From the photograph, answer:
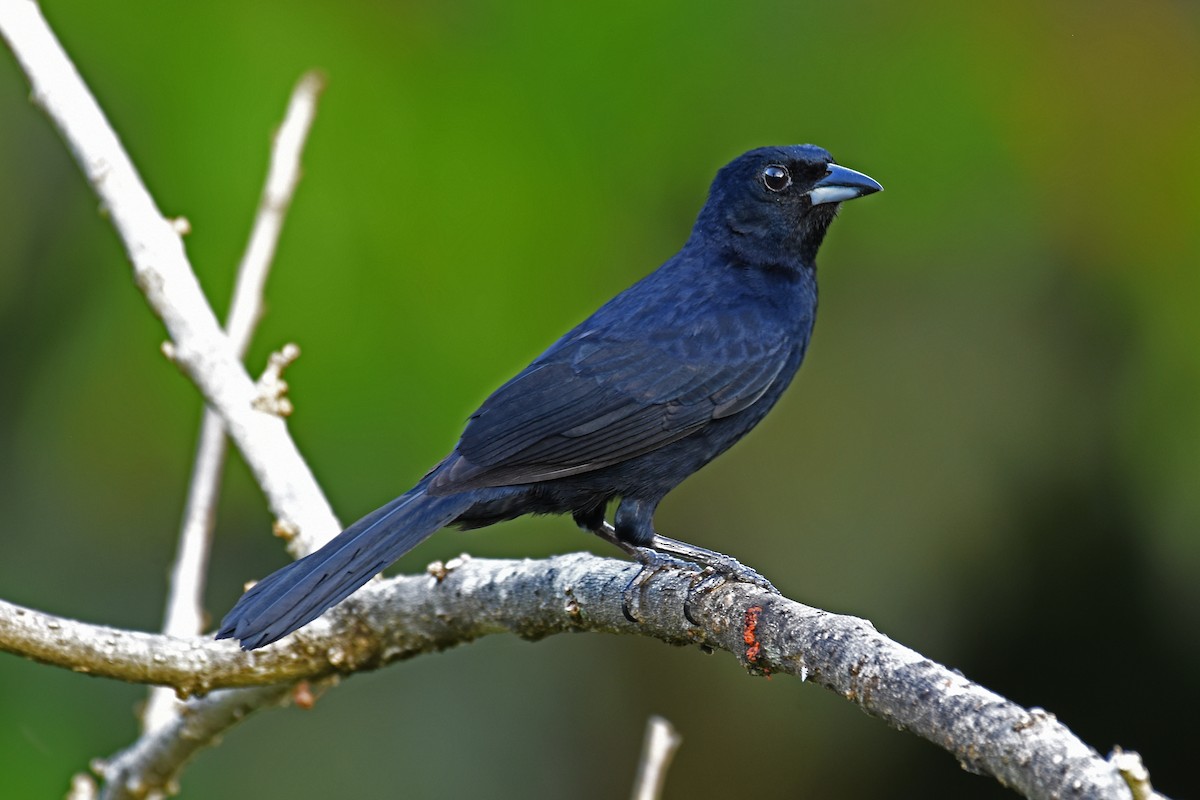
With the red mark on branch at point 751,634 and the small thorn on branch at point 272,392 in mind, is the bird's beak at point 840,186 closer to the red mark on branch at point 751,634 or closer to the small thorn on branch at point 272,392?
the small thorn on branch at point 272,392

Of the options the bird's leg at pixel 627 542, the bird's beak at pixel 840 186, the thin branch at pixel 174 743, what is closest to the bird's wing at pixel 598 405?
the bird's leg at pixel 627 542

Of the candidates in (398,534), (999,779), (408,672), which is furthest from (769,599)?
(408,672)

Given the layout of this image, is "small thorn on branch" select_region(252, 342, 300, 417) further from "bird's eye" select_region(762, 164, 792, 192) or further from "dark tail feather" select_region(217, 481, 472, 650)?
"bird's eye" select_region(762, 164, 792, 192)

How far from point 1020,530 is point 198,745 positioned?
224cm

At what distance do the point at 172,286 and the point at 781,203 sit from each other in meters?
1.57

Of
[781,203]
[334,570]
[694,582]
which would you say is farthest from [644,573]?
[781,203]

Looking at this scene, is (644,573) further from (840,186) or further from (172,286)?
(840,186)

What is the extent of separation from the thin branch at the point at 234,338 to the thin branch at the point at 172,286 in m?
0.11

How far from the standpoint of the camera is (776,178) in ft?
12.4

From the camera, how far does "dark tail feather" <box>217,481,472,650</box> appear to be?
100 inches

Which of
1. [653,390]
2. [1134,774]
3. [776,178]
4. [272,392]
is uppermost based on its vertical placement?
[776,178]

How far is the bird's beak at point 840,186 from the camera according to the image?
12.1 ft

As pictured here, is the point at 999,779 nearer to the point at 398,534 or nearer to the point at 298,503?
the point at 398,534

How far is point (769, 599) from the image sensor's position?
2.30 metres
